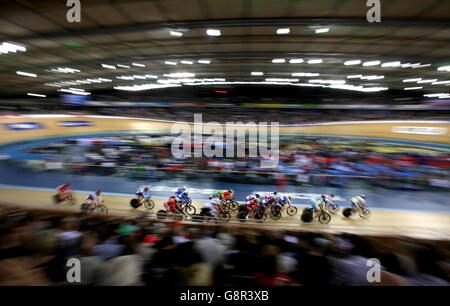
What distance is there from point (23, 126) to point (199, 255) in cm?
1700

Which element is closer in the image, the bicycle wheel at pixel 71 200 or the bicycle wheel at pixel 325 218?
the bicycle wheel at pixel 325 218

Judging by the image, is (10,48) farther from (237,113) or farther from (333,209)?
(333,209)

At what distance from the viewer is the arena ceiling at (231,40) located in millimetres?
4020

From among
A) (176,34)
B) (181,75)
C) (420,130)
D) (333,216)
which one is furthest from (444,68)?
(181,75)

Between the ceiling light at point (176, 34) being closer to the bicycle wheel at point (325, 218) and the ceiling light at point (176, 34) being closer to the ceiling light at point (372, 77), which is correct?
the bicycle wheel at point (325, 218)

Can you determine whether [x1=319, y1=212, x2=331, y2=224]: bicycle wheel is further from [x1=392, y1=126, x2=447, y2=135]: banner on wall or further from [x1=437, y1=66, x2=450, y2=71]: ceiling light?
[x1=392, y1=126, x2=447, y2=135]: banner on wall

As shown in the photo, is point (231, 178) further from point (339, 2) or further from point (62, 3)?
point (62, 3)

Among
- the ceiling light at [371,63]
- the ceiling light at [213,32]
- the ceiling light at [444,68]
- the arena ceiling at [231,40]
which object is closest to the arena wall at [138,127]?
the arena ceiling at [231,40]

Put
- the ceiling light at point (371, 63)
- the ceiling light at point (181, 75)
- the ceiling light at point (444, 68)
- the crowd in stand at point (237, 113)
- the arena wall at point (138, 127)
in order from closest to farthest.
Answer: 1. the ceiling light at point (371, 63)
2. the ceiling light at point (444, 68)
3. the ceiling light at point (181, 75)
4. the arena wall at point (138, 127)
5. the crowd in stand at point (237, 113)

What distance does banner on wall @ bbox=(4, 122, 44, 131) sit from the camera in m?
11.8

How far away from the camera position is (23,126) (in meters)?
12.0

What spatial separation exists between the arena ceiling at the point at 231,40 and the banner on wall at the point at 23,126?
4.13 metres

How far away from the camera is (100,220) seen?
298 cm
